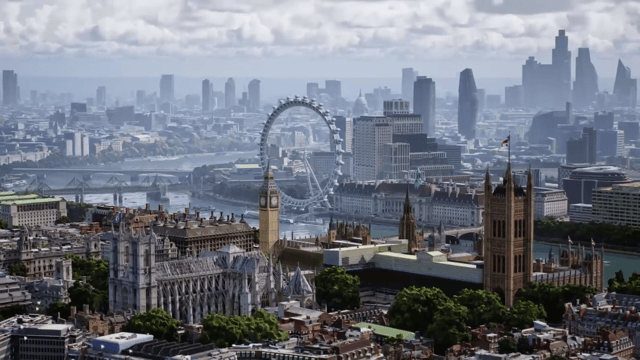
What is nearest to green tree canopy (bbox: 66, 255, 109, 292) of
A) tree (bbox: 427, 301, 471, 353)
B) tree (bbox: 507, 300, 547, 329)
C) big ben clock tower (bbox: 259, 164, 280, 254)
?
big ben clock tower (bbox: 259, 164, 280, 254)

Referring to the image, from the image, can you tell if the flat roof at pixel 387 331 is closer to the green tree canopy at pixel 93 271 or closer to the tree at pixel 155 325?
the tree at pixel 155 325

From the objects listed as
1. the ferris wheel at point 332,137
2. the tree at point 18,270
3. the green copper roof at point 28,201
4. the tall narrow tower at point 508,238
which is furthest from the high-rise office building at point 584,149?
the tall narrow tower at point 508,238

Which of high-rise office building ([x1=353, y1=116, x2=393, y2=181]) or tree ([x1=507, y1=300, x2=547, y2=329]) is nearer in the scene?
tree ([x1=507, y1=300, x2=547, y2=329])

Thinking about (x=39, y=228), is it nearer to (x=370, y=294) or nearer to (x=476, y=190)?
(x=370, y=294)

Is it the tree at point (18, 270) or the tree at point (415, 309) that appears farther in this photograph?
the tree at point (18, 270)

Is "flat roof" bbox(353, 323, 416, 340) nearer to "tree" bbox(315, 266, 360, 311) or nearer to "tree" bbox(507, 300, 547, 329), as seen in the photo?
"tree" bbox(507, 300, 547, 329)
